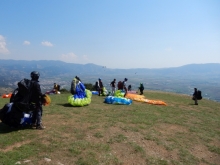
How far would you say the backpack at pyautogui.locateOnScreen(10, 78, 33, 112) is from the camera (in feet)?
30.5

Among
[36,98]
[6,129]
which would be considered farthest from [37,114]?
[6,129]

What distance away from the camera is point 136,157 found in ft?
26.9

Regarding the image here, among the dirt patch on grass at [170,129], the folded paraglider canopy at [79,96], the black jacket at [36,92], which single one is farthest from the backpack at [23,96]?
the folded paraglider canopy at [79,96]

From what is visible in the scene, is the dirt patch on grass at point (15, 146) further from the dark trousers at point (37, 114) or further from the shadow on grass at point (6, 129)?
the dark trousers at point (37, 114)

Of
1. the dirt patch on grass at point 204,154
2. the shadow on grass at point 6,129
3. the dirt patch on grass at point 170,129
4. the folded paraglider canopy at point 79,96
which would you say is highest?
the folded paraglider canopy at point 79,96

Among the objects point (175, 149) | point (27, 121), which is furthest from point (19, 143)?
point (175, 149)

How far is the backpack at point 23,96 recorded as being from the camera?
9.29 m

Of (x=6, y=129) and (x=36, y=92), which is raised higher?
(x=36, y=92)

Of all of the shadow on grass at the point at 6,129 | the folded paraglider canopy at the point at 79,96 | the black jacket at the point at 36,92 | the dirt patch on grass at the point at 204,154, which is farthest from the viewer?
the folded paraglider canopy at the point at 79,96

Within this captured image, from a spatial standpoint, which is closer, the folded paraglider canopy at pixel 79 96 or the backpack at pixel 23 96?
the backpack at pixel 23 96

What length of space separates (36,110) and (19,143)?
2.02m

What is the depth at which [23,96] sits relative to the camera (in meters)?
9.47

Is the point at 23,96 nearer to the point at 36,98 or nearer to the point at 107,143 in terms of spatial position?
the point at 36,98

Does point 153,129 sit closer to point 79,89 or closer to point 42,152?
point 42,152
